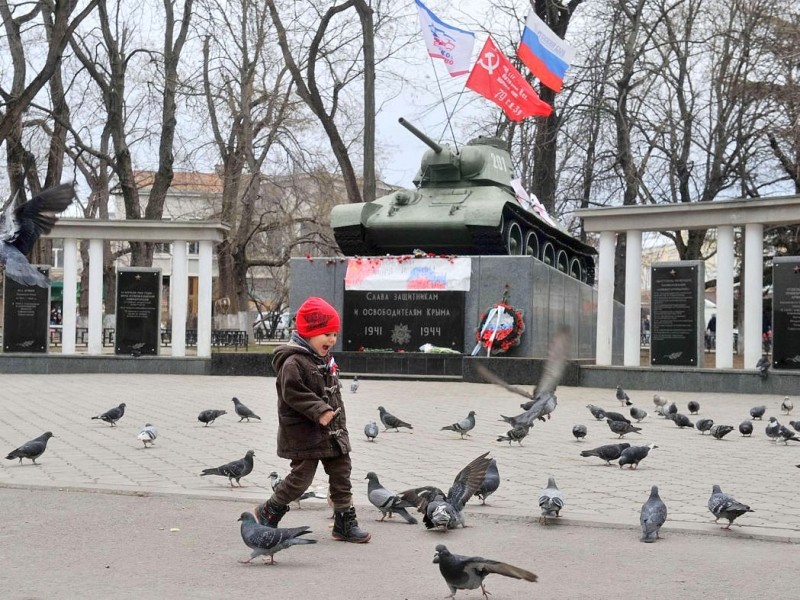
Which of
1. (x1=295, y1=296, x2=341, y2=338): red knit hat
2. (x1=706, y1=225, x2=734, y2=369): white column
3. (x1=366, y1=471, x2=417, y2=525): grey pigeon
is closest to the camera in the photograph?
(x1=295, y1=296, x2=341, y2=338): red knit hat

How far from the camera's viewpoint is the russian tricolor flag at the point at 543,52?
2455 centimetres

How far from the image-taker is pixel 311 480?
21.5 feet

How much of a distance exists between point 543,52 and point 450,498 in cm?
1983

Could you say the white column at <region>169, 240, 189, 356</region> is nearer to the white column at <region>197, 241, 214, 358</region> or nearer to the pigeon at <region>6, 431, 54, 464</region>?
the white column at <region>197, 241, 214, 358</region>

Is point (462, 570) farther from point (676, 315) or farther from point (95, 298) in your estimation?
point (95, 298)

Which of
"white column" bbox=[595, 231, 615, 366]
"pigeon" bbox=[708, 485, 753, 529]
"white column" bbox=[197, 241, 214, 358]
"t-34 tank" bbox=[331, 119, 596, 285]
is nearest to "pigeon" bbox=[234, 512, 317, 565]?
"pigeon" bbox=[708, 485, 753, 529]

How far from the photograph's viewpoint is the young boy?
21.0ft

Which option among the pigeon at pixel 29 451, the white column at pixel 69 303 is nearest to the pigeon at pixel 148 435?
the pigeon at pixel 29 451

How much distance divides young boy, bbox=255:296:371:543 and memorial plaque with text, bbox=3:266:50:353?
1911 centimetres

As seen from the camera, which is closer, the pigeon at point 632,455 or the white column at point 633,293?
the pigeon at point 632,455

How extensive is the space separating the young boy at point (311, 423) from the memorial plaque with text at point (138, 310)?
1842 centimetres

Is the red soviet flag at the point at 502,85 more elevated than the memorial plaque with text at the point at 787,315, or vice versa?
the red soviet flag at the point at 502,85

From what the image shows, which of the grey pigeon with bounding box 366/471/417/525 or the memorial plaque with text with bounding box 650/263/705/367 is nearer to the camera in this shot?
the grey pigeon with bounding box 366/471/417/525

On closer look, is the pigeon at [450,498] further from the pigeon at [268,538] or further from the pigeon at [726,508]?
the pigeon at [726,508]
